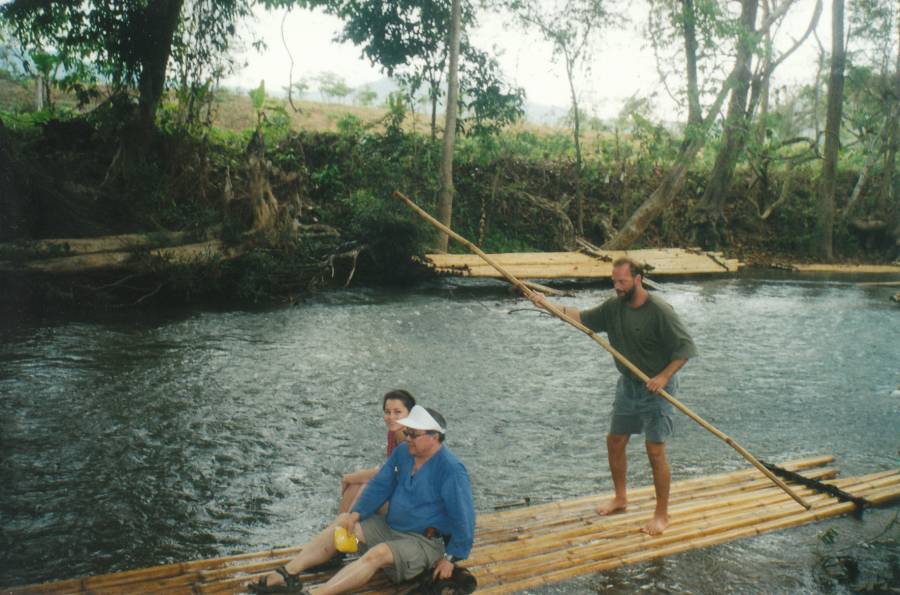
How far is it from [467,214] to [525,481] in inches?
487

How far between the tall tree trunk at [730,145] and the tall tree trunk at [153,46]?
37.4ft

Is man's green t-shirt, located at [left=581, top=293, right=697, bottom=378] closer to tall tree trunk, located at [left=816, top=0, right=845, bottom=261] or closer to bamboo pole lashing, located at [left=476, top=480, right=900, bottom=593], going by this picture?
bamboo pole lashing, located at [left=476, top=480, right=900, bottom=593]

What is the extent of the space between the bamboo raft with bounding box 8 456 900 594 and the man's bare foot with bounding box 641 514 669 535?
4 cm

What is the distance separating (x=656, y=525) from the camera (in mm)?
4551

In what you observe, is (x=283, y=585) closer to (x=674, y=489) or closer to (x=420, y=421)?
(x=420, y=421)

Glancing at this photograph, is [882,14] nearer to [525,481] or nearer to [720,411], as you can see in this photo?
[720,411]

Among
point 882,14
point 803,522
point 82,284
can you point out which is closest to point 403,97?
point 82,284

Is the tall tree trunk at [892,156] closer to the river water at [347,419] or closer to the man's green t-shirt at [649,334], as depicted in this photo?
the river water at [347,419]

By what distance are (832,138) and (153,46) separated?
16.7 m

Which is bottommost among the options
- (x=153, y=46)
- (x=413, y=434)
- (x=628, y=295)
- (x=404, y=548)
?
(x=404, y=548)

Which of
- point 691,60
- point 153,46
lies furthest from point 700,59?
point 153,46

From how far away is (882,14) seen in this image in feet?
72.7

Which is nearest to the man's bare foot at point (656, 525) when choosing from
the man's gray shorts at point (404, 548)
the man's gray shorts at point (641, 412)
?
the man's gray shorts at point (641, 412)

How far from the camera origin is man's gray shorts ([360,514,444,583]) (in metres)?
3.56
